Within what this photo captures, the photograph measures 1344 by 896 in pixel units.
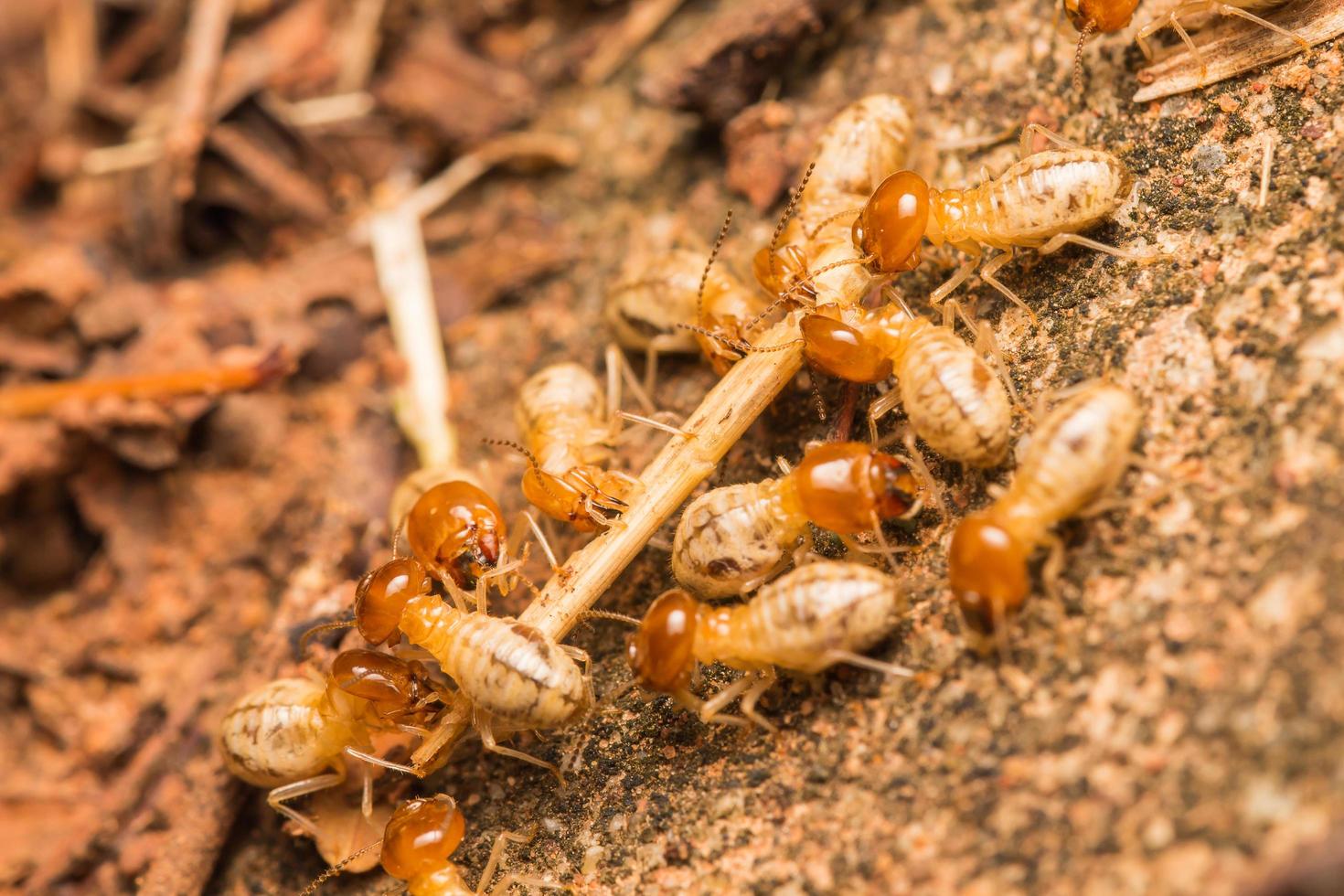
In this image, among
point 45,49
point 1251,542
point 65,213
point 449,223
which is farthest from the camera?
point 45,49

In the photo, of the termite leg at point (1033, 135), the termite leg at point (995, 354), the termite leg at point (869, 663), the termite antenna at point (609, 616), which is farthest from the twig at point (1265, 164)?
the termite antenna at point (609, 616)

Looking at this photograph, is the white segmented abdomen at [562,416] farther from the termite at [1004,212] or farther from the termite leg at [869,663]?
the termite leg at [869,663]

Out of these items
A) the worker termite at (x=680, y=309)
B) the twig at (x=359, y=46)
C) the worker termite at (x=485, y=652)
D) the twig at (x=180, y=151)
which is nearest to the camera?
the worker termite at (x=485, y=652)

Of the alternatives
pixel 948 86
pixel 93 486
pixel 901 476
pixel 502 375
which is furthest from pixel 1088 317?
pixel 93 486

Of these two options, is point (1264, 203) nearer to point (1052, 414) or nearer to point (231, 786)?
point (1052, 414)

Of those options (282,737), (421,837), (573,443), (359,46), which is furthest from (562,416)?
(359,46)

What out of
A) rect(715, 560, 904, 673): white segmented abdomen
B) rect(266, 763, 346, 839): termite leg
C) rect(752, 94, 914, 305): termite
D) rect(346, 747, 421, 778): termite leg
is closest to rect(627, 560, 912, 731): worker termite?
rect(715, 560, 904, 673): white segmented abdomen
